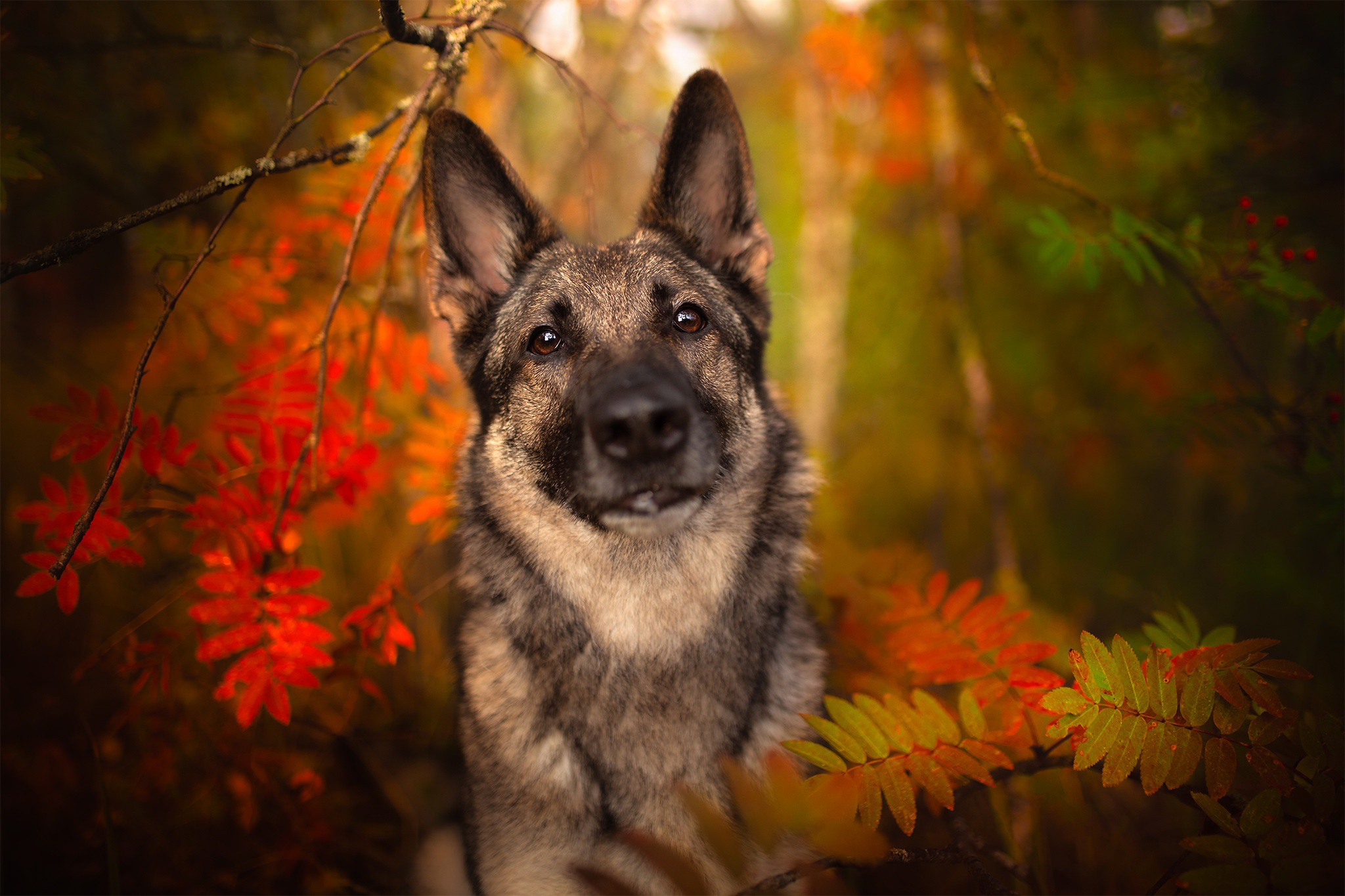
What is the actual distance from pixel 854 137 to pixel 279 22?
22.0 feet

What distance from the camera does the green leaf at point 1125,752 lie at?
73.1 inches

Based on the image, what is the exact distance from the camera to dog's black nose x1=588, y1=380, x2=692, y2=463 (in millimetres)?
2207

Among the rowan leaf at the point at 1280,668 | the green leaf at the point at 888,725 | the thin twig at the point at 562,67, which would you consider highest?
the thin twig at the point at 562,67

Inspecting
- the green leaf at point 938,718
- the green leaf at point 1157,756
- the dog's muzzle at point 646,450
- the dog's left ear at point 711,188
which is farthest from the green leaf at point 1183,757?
the dog's left ear at point 711,188

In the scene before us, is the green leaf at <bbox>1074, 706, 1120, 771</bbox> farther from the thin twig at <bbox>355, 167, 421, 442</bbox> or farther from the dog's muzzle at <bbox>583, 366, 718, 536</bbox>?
the thin twig at <bbox>355, 167, 421, 442</bbox>

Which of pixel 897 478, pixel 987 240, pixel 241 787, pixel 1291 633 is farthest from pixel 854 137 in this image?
pixel 241 787

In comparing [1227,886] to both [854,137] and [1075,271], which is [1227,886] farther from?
[854,137]

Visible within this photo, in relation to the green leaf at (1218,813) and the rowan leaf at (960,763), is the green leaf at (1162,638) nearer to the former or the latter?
the green leaf at (1218,813)

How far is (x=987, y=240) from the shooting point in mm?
6023

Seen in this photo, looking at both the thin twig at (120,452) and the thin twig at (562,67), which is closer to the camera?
the thin twig at (120,452)

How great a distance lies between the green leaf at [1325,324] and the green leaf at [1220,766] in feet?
5.80

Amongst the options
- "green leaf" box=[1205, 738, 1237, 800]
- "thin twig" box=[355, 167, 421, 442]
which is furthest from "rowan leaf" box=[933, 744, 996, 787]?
"thin twig" box=[355, 167, 421, 442]

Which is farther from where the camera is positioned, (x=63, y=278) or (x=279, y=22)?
(x=63, y=278)

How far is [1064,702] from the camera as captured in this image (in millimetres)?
1942
